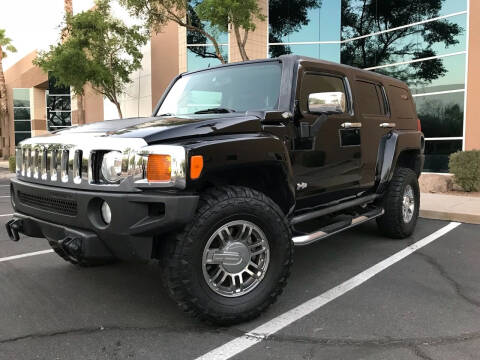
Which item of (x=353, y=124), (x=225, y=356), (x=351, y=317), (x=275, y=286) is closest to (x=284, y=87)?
(x=353, y=124)

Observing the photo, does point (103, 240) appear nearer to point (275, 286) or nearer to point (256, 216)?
point (256, 216)

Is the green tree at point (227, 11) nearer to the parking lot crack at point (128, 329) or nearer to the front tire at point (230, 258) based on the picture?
the front tire at point (230, 258)

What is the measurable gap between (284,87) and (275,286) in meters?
1.68

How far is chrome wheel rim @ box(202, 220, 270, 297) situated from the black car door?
79cm

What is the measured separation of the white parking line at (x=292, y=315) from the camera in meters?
2.74

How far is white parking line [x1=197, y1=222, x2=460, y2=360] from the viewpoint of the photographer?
2.74 m

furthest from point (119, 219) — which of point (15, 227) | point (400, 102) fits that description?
point (400, 102)

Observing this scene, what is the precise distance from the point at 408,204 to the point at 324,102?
278 cm

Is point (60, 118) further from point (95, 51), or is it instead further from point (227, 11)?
point (227, 11)

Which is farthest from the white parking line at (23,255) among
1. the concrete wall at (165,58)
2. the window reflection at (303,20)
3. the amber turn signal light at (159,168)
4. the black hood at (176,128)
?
the concrete wall at (165,58)

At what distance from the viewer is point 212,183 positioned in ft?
10.4

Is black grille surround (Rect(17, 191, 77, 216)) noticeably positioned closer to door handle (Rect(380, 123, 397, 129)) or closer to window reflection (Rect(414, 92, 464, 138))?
door handle (Rect(380, 123, 397, 129))

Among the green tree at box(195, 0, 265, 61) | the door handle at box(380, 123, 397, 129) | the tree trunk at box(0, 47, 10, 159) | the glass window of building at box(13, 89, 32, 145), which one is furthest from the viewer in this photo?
the glass window of building at box(13, 89, 32, 145)

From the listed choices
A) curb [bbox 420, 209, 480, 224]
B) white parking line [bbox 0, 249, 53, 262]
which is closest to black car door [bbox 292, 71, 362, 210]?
white parking line [bbox 0, 249, 53, 262]
